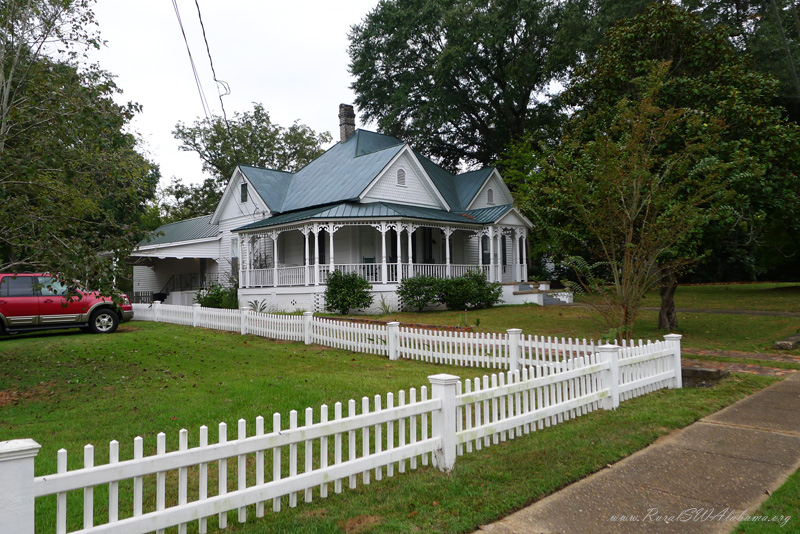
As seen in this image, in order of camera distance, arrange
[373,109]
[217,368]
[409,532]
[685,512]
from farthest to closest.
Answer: [373,109], [217,368], [685,512], [409,532]

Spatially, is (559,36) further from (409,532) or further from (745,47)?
(409,532)

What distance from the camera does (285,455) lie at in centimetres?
561

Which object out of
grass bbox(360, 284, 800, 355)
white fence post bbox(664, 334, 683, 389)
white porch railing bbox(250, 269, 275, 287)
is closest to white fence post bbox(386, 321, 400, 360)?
grass bbox(360, 284, 800, 355)

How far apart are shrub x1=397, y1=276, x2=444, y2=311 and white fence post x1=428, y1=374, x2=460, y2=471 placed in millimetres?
15769

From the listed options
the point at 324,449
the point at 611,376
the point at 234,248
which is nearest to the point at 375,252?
the point at 234,248

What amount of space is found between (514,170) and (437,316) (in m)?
13.8

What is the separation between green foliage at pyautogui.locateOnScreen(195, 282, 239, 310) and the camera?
24998mm

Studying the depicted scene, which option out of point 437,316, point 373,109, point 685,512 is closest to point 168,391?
point 685,512

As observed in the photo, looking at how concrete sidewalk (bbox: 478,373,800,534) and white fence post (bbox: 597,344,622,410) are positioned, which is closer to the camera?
concrete sidewalk (bbox: 478,373,800,534)

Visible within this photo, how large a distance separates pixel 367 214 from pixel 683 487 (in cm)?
1819

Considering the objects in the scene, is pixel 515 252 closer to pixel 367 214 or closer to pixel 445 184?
pixel 445 184

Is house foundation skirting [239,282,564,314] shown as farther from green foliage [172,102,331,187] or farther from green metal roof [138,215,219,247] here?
green foliage [172,102,331,187]

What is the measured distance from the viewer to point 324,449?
13.8 feet

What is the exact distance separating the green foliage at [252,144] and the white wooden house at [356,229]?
1510 centimetres
